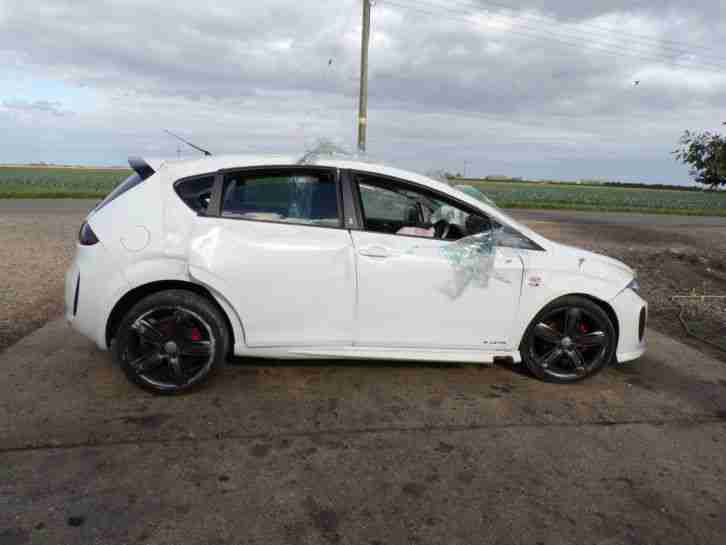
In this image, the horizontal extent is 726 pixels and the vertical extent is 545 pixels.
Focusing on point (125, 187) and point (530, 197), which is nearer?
point (125, 187)

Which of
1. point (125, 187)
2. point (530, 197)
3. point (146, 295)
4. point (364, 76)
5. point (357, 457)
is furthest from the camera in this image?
point (530, 197)

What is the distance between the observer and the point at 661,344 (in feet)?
16.6

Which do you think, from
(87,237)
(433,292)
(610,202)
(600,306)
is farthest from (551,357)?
(610,202)

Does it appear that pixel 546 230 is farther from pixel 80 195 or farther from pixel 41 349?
pixel 80 195

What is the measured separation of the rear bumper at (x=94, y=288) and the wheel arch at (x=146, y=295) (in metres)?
0.05

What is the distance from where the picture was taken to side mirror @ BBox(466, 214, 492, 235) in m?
3.71

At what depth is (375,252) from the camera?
3.47 m

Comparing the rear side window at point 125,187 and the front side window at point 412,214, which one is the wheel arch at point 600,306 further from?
the rear side window at point 125,187

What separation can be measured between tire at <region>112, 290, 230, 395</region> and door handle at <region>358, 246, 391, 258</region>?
110 cm

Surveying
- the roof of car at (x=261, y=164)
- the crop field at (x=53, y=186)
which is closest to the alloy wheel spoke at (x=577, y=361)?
the roof of car at (x=261, y=164)

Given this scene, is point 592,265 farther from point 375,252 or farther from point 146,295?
point 146,295

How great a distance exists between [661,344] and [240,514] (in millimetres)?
4517

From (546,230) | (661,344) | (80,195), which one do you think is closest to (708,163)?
→ (546,230)

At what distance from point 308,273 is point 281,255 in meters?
0.22
